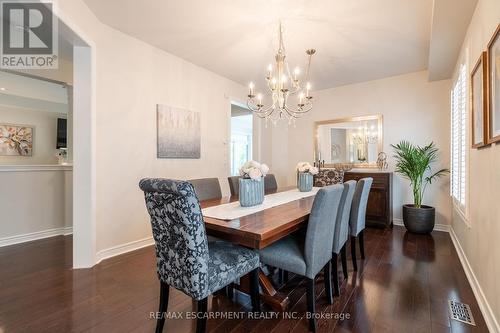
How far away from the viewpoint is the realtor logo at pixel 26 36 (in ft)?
7.53

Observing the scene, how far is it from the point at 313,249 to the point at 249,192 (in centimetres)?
71

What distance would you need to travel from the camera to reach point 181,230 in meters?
1.25

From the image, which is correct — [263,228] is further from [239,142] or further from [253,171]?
[239,142]

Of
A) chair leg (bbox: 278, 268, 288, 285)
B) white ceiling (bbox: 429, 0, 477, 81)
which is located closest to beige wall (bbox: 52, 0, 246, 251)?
chair leg (bbox: 278, 268, 288, 285)

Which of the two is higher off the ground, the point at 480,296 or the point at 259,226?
the point at 259,226

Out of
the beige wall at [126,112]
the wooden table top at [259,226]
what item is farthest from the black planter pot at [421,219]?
the beige wall at [126,112]

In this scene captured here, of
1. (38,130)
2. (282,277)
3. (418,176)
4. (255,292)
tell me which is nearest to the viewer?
(255,292)

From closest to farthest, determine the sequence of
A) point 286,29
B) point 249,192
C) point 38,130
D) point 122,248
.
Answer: point 249,192 < point 286,29 < point 122,248 < point 38,130

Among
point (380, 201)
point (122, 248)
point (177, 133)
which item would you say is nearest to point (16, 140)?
point (177, 133)

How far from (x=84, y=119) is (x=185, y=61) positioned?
176cm

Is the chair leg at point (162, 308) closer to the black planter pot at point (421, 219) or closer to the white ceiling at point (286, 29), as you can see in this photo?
the white ceiling at point (286, 29)

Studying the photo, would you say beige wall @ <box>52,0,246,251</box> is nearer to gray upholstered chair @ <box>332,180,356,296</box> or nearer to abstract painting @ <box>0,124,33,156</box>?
gray upholstered chair @ <box>332,180,356,296</box>

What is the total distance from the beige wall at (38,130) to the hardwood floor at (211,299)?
3280 mm

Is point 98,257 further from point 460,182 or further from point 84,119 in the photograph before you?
point 460,182
